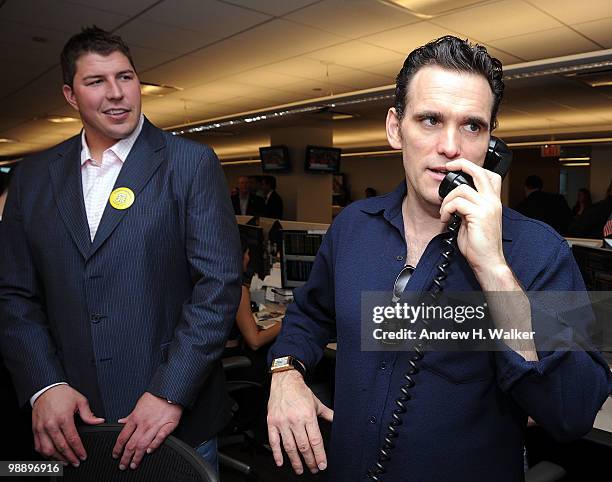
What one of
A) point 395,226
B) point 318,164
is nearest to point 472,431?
point 395,226

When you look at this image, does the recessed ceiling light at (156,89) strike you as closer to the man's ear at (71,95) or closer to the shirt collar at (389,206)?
the man's ear at (71,95)

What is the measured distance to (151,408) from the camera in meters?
1.28

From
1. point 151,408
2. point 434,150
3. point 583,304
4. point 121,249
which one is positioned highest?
point 434,150

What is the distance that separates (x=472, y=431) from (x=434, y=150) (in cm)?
54

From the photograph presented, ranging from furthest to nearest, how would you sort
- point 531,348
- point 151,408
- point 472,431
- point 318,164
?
point 318,164
point 151,408
point 472,431
point 531,348

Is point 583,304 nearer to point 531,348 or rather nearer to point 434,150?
point 531,348

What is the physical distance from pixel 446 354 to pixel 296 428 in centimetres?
32

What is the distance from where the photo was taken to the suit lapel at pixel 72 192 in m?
1.39

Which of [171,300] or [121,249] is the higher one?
[121,249]

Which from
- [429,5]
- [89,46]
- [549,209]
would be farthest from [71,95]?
[549,209]

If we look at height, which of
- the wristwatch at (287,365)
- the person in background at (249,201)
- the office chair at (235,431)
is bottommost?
the office chair at (235,431)

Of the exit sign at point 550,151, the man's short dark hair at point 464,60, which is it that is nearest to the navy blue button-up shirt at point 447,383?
the man's short dark hair at point 464,60
